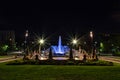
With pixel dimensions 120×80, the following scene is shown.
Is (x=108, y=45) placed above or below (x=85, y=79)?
above

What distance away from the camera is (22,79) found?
21016mm

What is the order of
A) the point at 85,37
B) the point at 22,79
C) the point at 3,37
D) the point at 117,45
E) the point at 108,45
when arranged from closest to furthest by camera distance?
the point at 22,79
the point at 117,45
the point at 108,45
the point at 3,37
the point at 85,37

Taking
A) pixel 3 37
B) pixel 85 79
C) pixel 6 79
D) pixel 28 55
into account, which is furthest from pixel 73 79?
pixel 3 37

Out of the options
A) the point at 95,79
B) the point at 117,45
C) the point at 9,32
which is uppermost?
the point at 9,32

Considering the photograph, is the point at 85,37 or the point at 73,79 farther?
the point at 85,37

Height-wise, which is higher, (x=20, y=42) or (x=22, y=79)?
(x=20, y=42)

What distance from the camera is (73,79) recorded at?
2127cm

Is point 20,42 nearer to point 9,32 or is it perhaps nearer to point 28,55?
point 9,32

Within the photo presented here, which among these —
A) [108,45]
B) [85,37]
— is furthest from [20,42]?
[108,45]

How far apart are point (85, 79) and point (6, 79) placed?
590cm

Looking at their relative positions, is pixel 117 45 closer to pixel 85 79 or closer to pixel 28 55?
pixel 28 55

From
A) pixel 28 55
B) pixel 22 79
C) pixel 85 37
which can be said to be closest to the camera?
pixel 22 79

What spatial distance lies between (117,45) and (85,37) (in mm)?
73265

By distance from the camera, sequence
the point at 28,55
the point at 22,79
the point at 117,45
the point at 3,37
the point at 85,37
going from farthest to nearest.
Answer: the point at 85,37 < the point at 3,37 < the point at 117,45 < the point at 28,55 < the point at 22,79
